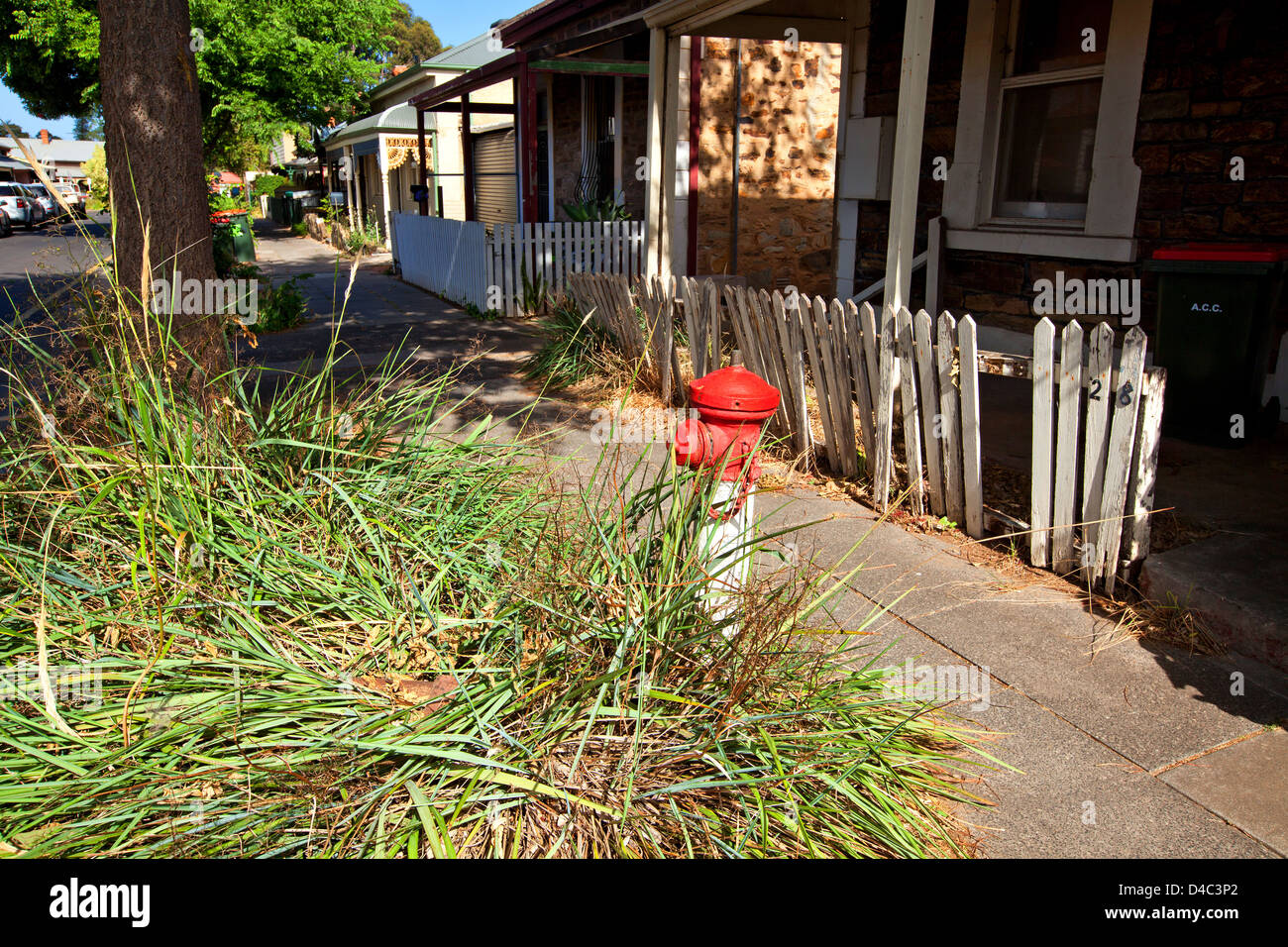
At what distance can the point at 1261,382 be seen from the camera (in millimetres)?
5352

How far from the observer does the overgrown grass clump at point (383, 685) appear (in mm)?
2254

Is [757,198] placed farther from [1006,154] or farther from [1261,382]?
[1261,382]

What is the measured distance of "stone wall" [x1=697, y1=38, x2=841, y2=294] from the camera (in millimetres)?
11703

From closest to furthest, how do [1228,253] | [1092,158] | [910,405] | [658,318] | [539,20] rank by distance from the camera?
[910,405], [1228,253], [1092,158], [658,318], [539,20]

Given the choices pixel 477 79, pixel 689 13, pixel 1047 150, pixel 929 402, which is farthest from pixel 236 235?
Answer: pixel 929 402

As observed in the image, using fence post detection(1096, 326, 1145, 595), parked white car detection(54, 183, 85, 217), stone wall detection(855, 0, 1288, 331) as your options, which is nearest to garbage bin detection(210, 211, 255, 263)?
parked white car detection(54, 183, 85, 217)

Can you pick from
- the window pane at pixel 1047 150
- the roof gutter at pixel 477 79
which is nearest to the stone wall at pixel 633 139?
the roof gutter at pixel 477 79

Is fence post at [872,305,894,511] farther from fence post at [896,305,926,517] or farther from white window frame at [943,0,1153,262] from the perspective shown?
white window frame at [943,0,1153,262]

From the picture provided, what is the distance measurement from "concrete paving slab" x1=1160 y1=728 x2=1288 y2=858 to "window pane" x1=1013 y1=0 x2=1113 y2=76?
5082mm

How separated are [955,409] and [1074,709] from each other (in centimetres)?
170

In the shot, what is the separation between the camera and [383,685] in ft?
8.61

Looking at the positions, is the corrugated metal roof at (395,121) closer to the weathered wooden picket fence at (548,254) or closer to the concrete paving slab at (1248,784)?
the weathered wooden picket fence at (548,254)

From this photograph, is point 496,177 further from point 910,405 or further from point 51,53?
point 910,405

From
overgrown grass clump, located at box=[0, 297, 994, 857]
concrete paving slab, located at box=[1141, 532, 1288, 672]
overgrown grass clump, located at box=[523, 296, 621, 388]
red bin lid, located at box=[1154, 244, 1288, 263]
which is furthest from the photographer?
overgrown grass clump, located at box=[523, 296, 621, 388]
